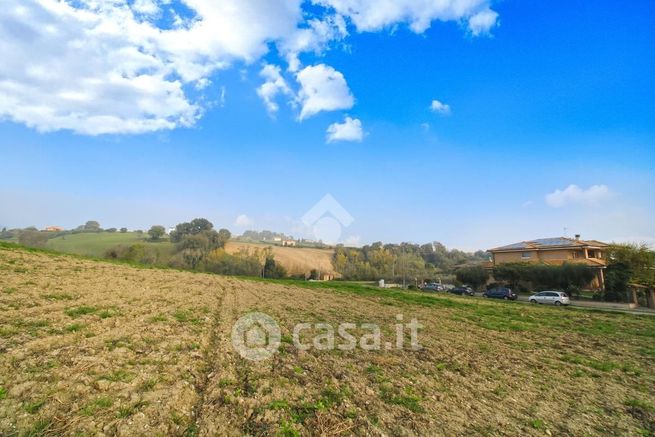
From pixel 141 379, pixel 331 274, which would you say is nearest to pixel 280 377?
pixel 141 379

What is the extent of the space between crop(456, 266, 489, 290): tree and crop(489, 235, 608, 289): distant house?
6186 millimetres

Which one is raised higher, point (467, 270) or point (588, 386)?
point (467, 270)

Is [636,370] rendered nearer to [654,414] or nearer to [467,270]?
[654,414]

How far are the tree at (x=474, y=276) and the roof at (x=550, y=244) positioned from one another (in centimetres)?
1111

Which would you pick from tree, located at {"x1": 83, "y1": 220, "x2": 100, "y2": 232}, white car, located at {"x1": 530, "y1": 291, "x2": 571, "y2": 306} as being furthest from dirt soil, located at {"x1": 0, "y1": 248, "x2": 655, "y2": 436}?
tree, located at {"x1": 83, "y1": 220, "x2": 100, "y2": 232}

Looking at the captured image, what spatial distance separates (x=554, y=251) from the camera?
53.9m

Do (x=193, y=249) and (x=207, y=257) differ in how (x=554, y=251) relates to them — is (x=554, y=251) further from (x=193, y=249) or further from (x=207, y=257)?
(x=193, y=249)

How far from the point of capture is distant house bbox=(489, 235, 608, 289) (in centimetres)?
5072

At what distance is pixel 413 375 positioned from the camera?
7.41 metres

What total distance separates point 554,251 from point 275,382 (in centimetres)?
6212

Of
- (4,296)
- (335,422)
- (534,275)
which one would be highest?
(534,275)

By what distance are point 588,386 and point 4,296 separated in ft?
56.4

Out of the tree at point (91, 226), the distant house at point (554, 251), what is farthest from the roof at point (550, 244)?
the tree at point (91, 226)

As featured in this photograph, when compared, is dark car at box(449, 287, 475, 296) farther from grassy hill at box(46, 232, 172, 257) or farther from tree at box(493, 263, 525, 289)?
grassy hill at box(46, 232, 172, 257)
